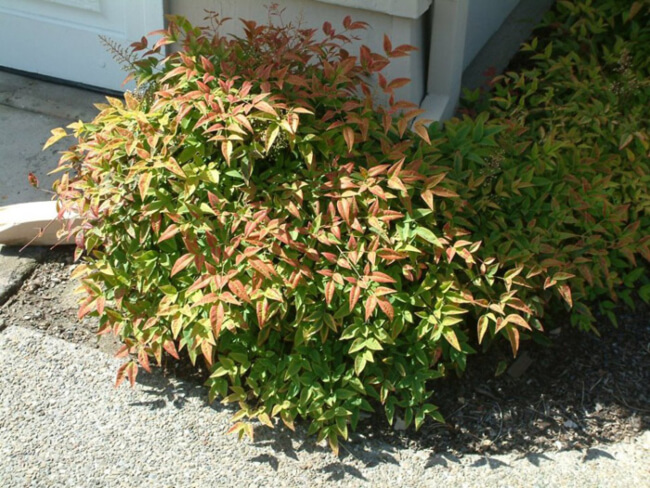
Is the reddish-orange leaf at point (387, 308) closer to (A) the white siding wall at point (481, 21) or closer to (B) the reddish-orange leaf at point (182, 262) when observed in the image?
(B) the reddish-orange leaf at point (182, 262)

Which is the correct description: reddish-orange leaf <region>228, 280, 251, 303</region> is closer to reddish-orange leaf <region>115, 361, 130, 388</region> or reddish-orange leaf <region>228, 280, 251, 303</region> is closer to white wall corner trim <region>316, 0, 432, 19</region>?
reddish-orange leaf <region>115, 361, 130, 388</region>

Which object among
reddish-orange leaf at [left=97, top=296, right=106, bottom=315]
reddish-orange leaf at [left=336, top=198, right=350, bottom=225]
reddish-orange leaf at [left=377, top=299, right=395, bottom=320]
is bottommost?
reddish-orange leaf at [left=97, top=296, right=106, bottom=315]

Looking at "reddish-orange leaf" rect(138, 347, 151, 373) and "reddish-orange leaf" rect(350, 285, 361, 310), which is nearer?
"reddish-orange leaf" rect(350, 285, 361, 310)

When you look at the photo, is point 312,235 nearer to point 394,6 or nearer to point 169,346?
point 169,346

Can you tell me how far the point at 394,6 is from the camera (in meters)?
3.15

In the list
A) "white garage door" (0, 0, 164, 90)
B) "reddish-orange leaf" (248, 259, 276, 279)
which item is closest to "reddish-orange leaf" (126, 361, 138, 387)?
"reddish-orange leaf" (248, 259, 276, 279)

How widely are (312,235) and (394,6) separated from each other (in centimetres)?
110

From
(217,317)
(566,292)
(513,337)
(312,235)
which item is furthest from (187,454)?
(566,292)

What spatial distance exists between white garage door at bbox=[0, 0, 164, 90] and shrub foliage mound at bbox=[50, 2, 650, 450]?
117 centimetres

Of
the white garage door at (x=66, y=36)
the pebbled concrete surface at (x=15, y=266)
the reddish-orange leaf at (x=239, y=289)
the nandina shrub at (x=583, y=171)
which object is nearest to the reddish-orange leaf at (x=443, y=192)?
the nandina shrub at (x=583, y=171)

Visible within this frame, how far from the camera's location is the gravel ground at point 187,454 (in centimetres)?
254

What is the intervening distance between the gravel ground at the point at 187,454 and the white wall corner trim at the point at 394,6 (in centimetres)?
164

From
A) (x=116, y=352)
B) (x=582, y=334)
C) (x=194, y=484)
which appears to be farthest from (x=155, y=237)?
(x=582, y=334)

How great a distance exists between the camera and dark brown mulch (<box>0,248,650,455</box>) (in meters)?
2.74
